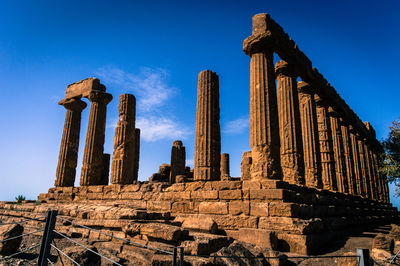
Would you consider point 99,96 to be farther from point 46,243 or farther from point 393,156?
point 393,156

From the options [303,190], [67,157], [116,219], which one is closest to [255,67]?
[303,190]

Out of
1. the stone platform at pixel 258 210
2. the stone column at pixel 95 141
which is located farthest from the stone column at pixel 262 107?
the stone column at pixel 95 141

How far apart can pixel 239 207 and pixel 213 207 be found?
1018 millimetres

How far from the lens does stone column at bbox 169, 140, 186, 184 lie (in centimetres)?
2187

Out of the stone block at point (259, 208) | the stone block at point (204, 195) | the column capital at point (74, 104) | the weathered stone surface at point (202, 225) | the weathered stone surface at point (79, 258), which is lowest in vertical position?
the weathered stone surface at point (79, 258)

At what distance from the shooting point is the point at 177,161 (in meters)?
22.2

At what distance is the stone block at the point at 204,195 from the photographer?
9.90m

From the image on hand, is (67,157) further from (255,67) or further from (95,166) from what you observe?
(255,67)

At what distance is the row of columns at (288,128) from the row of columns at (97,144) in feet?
26.5

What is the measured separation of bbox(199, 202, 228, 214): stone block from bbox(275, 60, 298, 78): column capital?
7.84 metres

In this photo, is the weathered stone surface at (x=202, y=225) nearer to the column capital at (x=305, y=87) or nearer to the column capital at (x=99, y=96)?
the column capital at (x=305, y=87)

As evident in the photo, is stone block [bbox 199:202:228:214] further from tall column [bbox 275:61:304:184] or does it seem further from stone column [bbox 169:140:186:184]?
stone column [bbox 169:140:186:184]

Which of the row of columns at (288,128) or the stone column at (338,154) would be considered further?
the stone column at (338,154)

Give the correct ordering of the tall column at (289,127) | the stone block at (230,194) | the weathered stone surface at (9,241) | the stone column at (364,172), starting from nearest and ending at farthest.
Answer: the weathered stone surface at (9,241) < the stone block at (230,194) < the tall column at (289,127) < the stone column at (364,172)
